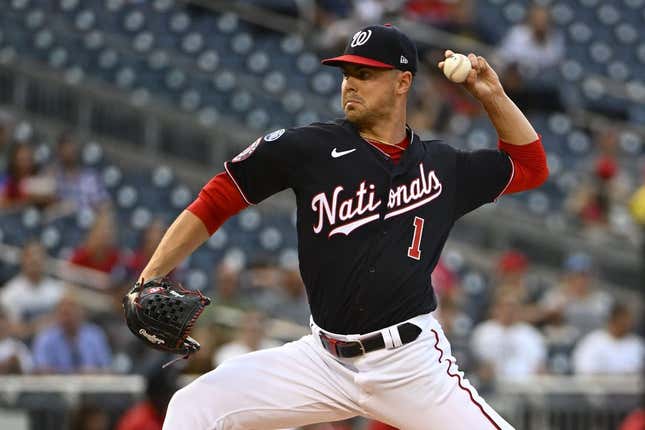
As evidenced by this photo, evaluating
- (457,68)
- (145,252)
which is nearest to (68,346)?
(145,252)

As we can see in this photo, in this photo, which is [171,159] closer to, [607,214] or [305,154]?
[607,214]

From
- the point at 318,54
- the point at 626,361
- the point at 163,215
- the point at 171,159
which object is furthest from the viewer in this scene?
the point at 318,54

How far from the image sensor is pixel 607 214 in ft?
39.9

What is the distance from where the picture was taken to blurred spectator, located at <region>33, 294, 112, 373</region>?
7945 mm

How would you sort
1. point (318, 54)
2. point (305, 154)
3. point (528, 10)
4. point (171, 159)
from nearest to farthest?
point (305, 154), point (171, 159), point (318, 54), point (528, 10)

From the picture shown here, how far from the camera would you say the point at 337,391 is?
431 centimetres

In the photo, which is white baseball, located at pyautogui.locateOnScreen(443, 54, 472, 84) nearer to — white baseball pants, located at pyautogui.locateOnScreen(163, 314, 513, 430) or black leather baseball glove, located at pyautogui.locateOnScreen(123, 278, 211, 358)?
white baseball pants, located at pyautogui.locateOnScreen(163, 314, 513, 430)

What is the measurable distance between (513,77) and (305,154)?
8715 mm

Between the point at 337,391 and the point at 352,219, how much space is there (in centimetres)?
57

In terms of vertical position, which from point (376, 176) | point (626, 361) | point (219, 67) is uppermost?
point (376, 176)

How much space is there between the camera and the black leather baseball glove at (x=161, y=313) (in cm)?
409

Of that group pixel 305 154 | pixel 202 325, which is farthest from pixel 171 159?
pixel 305 154

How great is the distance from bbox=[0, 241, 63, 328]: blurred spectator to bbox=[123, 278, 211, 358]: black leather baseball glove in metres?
4.53

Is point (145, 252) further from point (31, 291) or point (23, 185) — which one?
point (23, 185)
